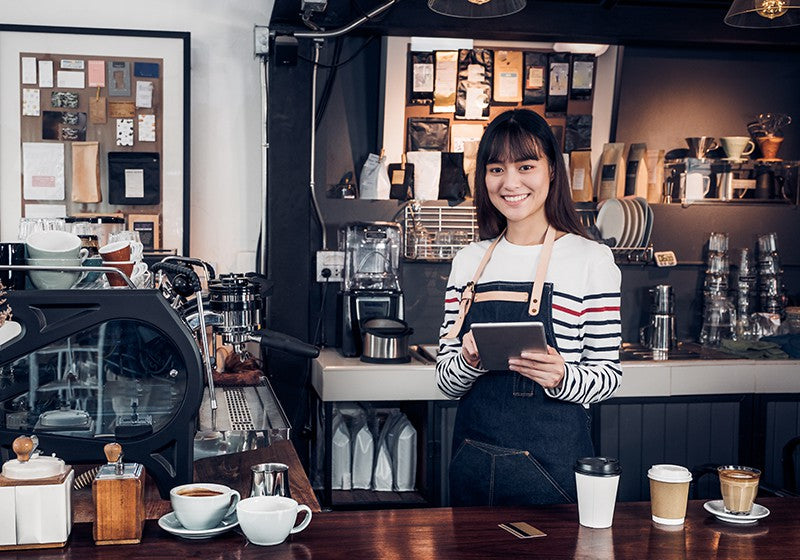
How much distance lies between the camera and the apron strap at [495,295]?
89.7 inches

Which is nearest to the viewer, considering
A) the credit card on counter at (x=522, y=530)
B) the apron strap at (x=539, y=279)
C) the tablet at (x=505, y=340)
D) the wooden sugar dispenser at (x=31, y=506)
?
the wooden sugar dispenser at (x=31, y=506)

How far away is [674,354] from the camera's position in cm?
407

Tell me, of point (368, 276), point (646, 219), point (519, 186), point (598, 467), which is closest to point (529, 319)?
point (519, 186)

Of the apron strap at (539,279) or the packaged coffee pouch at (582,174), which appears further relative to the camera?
the packaged coffee pouch at (582,174)

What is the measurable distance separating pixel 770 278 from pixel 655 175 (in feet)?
2.48

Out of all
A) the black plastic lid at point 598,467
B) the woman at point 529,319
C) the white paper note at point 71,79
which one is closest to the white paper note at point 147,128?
the white paper note at point 71,79

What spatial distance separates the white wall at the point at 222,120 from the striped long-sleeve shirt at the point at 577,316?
6.59 ft

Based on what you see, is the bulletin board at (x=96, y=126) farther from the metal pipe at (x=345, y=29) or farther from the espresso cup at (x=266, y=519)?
the espresso cup at (x=266, y=519)

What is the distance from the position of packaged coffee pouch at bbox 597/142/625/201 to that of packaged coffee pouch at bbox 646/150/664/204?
0.18 m

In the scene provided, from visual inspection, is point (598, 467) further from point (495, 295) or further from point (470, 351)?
point (495, 295)

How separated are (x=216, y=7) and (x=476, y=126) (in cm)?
132

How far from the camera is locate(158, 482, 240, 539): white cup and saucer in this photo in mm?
1548

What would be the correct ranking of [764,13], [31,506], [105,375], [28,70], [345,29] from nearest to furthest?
[31,506], [105,375], [764,13], [345,29], [28,70]

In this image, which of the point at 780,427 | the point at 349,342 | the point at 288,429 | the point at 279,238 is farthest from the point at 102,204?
the point at 780,427
